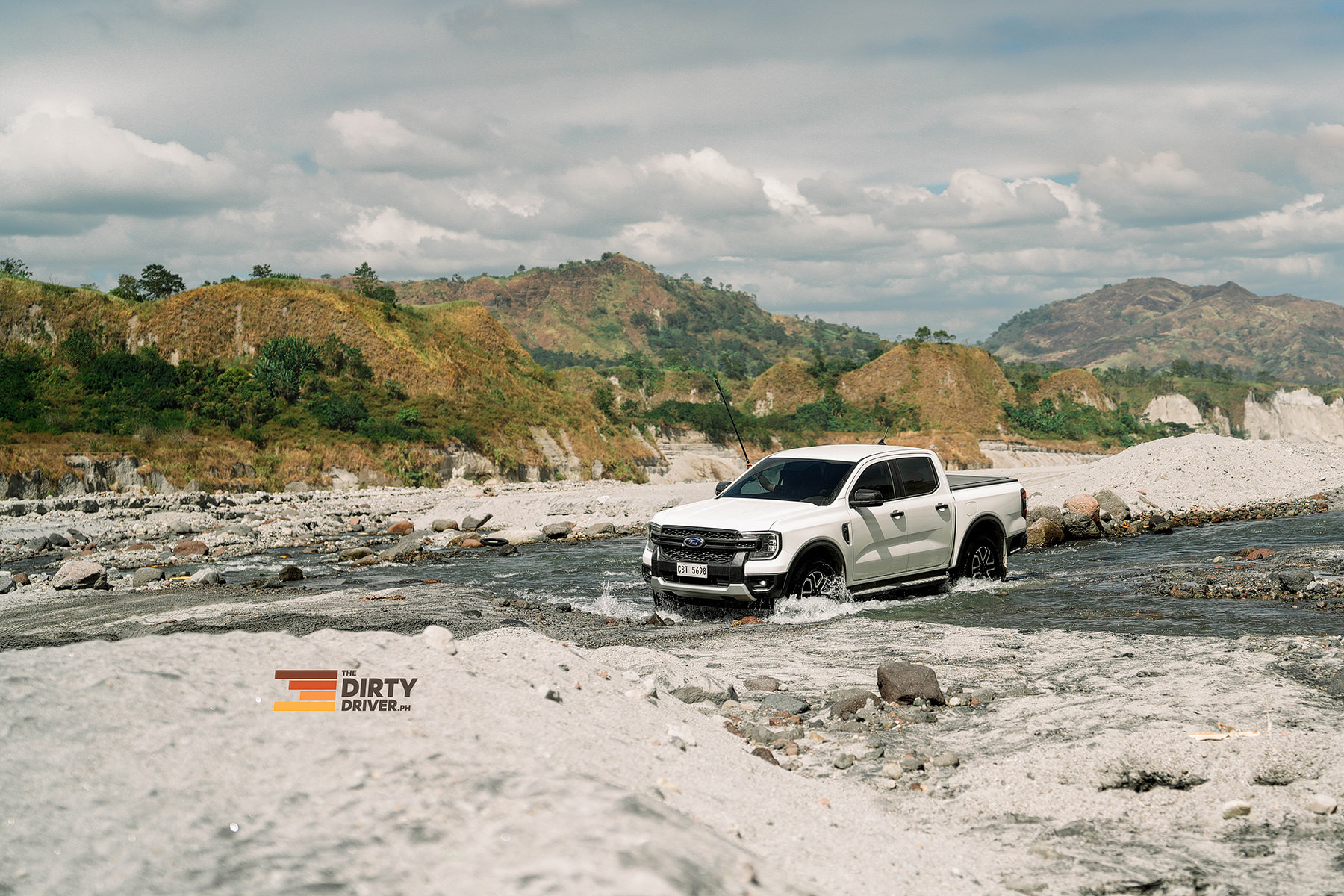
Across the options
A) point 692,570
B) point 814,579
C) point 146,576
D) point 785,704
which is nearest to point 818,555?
A: point 814,579

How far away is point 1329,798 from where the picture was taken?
4.51 m

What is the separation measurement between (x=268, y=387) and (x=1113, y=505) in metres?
36.1

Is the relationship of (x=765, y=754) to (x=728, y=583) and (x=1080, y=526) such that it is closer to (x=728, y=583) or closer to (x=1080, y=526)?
(x=728, y=583)

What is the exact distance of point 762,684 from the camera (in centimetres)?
730

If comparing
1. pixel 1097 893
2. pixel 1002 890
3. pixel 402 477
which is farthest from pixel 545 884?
pixel 402 477

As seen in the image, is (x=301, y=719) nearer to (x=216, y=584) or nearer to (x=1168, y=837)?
(x=1168, y=837)

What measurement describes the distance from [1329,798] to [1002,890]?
1.97 meters

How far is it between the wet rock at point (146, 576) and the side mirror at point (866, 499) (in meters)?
11.6

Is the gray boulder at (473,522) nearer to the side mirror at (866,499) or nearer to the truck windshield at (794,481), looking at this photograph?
the truck windshield at (794,481)

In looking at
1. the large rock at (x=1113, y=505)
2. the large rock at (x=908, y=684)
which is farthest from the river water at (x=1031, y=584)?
the large rock at (x=908, y=684)

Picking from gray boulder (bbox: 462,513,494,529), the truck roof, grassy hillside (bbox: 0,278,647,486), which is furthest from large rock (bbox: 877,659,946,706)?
grassy hillside (bbox: 0,278,647,486)

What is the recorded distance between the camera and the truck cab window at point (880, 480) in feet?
35.4

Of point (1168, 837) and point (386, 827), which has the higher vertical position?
point (386, 827)

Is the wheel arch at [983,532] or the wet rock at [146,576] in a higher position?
the wheel arch at [983,532]
